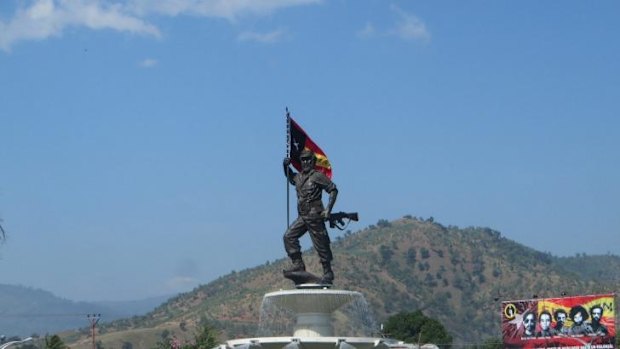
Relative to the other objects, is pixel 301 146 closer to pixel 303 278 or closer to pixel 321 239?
pixel 321 239

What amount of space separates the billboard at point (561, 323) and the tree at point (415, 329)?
29.6 meters

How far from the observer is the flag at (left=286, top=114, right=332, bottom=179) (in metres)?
37.1

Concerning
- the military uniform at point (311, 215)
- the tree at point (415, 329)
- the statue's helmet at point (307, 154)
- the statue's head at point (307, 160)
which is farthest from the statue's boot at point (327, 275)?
the tree at point (415, 329)

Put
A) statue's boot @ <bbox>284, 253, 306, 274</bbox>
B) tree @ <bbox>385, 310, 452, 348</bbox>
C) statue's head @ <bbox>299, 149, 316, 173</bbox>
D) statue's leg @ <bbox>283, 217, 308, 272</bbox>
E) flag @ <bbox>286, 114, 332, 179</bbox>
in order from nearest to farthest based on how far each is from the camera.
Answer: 1. statue's boot @ <bbox>284, 253, 306, 274</bbox>
2. statue's leg @ <bbox>283, 217, 308, 272</bbox>
3. statue's head @ <bbox>299, 149, 316, 173</bbox>
4. flag @ <bbox>286, 114, 332, 179</bbox>
5. tree @ <bbox>385, 310, 452, 348</bbox>

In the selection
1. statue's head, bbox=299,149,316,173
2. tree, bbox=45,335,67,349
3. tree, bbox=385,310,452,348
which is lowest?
tree, bbox=45,335,67,349

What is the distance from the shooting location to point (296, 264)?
35.2m

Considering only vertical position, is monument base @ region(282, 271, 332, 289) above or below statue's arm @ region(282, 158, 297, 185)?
below

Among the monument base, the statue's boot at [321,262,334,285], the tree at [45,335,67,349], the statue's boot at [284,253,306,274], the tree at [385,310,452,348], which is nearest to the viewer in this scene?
the statue's boot at [321,262,334,285]

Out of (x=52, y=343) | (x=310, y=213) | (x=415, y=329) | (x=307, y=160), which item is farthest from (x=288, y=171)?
(x=415, y=329)

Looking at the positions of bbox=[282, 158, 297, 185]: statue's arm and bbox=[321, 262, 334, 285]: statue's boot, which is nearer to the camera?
bbox=[321, 262, 334, 285]: statue's boot

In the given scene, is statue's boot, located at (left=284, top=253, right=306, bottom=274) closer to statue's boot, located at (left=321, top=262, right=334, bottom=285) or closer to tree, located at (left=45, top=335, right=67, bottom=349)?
statue's boot, located at (left=321, top=262, right=334, bottom=285)

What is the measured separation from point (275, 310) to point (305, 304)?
179 centimetres

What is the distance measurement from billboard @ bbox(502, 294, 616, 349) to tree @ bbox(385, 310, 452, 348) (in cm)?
2963

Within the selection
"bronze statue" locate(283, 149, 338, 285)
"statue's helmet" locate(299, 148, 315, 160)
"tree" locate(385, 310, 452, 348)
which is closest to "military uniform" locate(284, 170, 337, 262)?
"bronze statue" locate(283, 149, 338, 285)
